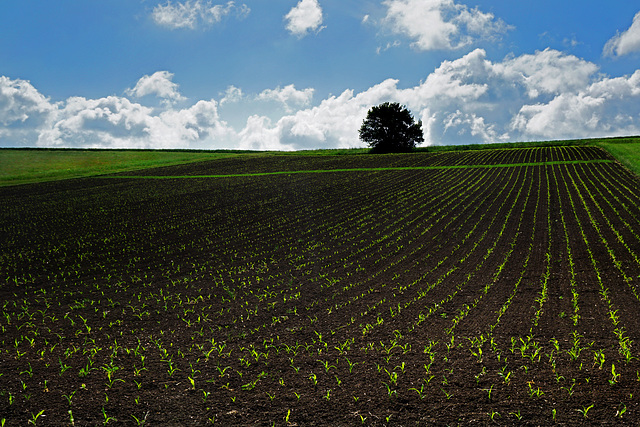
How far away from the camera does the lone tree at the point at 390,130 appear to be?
2953 inches

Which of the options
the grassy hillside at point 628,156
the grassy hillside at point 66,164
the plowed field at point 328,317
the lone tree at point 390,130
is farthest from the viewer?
the lone tree at point 390,130

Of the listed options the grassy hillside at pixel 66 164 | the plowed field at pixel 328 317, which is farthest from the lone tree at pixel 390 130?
the plowed field at pixel 328 317

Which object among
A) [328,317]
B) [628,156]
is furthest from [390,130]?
[328,317]

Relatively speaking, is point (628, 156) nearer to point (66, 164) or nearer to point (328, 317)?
point (328, 317)

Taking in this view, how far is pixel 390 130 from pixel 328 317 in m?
69.3

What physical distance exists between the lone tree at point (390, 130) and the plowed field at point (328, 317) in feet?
176

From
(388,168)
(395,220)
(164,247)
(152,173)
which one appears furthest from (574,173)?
(152,173)

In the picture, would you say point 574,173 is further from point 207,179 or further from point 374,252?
point 207,179

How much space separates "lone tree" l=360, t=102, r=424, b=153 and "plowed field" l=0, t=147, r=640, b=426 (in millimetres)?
53531

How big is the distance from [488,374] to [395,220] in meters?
13.6

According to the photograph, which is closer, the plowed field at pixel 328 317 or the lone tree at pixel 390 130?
the plowed field at pixel 328 317

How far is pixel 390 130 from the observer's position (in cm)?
7525

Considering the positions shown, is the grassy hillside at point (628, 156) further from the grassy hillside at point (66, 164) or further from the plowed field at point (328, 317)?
the grassy hillside at point (66, 164)

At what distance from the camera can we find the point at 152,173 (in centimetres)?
4938
